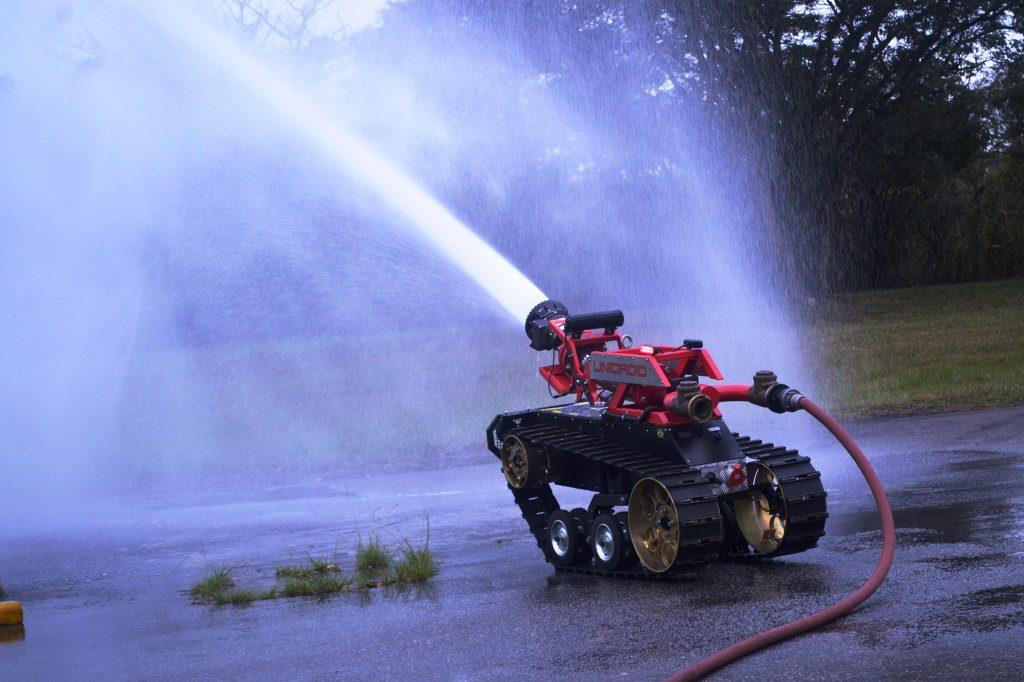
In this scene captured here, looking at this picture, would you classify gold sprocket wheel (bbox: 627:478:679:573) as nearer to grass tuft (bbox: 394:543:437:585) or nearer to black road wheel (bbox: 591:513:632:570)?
black road wheel (bbox: 591:513:632:570)

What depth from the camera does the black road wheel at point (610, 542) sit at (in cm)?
753

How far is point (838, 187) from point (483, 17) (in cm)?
1275

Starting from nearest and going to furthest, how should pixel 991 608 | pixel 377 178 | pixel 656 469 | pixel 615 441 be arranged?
pixel 991 608 → pixel 656 469 → pixel 615 441 → pixel 377 178

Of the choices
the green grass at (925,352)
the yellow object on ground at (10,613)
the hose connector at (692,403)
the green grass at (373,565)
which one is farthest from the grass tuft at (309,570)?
the green grass at (925,352)

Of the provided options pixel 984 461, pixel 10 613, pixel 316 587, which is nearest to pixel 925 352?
pixel 984 461

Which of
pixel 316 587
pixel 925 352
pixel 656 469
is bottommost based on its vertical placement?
pixel 316 587

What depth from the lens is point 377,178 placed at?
42.8 ft

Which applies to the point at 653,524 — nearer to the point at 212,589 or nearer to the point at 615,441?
the point at 615,441

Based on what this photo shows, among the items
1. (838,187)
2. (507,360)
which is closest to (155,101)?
(507,360)

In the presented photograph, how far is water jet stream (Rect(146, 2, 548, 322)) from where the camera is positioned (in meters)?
10.4

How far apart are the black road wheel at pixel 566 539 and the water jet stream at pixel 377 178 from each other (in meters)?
1.95

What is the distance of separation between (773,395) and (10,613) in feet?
15.6

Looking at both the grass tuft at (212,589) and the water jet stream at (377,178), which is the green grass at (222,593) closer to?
the grass tuft at (212,589)

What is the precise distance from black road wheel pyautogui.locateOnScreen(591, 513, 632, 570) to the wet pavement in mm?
122
